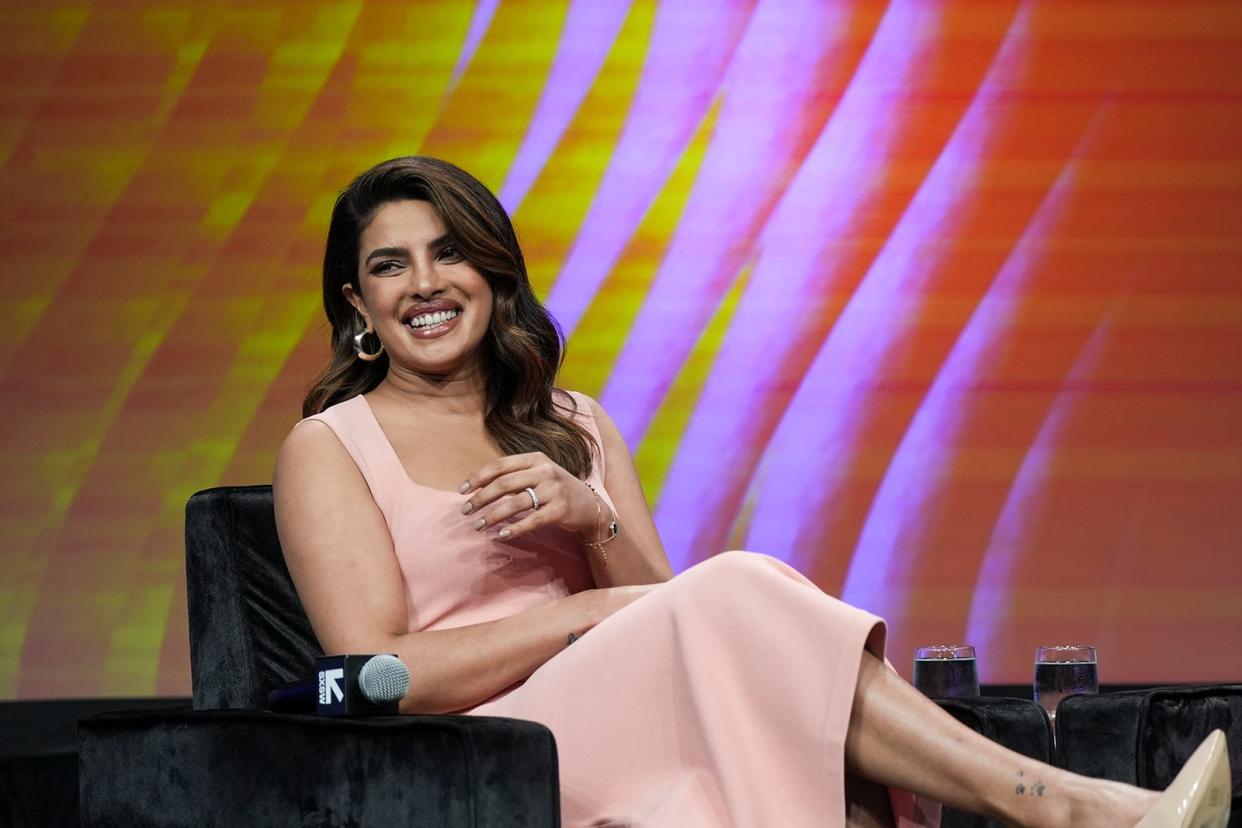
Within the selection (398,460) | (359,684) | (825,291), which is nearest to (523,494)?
(398,460)

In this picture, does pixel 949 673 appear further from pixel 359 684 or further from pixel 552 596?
pixel 359 684

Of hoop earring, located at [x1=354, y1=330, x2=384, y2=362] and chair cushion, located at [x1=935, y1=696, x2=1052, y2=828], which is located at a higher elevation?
hoop earring, located at [x1=354, y1=330, x2=384, y2=362]

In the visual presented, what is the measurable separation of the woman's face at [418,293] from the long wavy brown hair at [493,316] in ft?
0.07

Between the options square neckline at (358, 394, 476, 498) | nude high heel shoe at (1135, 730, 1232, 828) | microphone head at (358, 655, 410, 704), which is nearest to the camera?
nude high heel shoe at (1135, 730, 1232, 828)

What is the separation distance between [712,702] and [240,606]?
82 centimetres

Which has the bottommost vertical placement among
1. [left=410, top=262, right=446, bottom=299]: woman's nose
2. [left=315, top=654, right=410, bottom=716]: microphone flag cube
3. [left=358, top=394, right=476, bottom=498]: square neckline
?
[left=315, top=654, right=410, bottom=716]: microphone flag cube

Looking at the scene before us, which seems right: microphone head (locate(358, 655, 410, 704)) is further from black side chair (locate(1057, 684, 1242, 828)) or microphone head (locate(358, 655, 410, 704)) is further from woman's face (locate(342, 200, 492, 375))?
black side chair (locate(1057, 684, 1242, 828))

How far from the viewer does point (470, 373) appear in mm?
2434

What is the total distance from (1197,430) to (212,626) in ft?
8.29

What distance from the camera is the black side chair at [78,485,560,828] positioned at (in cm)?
153

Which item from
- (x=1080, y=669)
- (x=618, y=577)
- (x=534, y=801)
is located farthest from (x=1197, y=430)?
(x=534, y=801)

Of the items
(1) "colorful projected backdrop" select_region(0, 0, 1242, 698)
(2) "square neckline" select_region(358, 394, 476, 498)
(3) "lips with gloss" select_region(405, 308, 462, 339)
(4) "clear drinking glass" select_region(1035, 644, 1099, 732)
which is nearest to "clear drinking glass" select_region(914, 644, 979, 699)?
(4) "clear drinking glass" select_region(1035, 644, 1099, 732)

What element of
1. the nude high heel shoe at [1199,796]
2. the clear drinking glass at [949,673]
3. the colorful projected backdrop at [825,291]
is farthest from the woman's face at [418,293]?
the colorful projected backdrop at [825,291]

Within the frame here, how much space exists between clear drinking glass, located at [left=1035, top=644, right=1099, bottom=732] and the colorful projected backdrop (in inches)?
49.8
